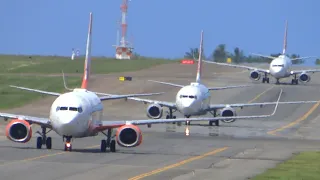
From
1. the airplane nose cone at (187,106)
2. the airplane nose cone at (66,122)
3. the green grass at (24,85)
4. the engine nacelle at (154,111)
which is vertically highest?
the green grass at (24,85)

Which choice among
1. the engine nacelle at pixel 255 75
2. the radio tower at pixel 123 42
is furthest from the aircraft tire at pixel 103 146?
the radio tower at pixel 123 42

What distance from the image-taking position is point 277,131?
6881 centimetres

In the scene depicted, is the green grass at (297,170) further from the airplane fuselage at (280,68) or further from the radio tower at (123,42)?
the radio tower at (123,42)

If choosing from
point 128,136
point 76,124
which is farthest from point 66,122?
point 128,136

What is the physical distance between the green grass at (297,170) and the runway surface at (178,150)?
2.28 feet

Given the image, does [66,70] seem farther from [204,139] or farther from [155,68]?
[204,139]

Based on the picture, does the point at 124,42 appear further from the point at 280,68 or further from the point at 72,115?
the point at 72,115

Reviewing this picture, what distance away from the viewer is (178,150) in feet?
162

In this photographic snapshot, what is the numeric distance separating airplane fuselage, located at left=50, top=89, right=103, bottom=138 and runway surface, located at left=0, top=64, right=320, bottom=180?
108 centimetres

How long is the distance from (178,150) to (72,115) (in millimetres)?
7606

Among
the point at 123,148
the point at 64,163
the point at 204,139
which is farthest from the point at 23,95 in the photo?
the point at 64,163

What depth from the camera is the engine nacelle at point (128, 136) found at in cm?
4516

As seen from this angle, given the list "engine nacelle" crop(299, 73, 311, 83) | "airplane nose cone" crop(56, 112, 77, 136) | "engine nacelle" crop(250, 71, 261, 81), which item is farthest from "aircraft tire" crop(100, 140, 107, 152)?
"engine nacelle" crop(299, 73, 311, 83)

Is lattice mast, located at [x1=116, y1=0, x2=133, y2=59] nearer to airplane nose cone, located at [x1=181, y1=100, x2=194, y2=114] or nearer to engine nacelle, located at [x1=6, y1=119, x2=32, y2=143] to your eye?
airplane nose cone, located at [x1=181, y1=100, x2=194, y2=114]
